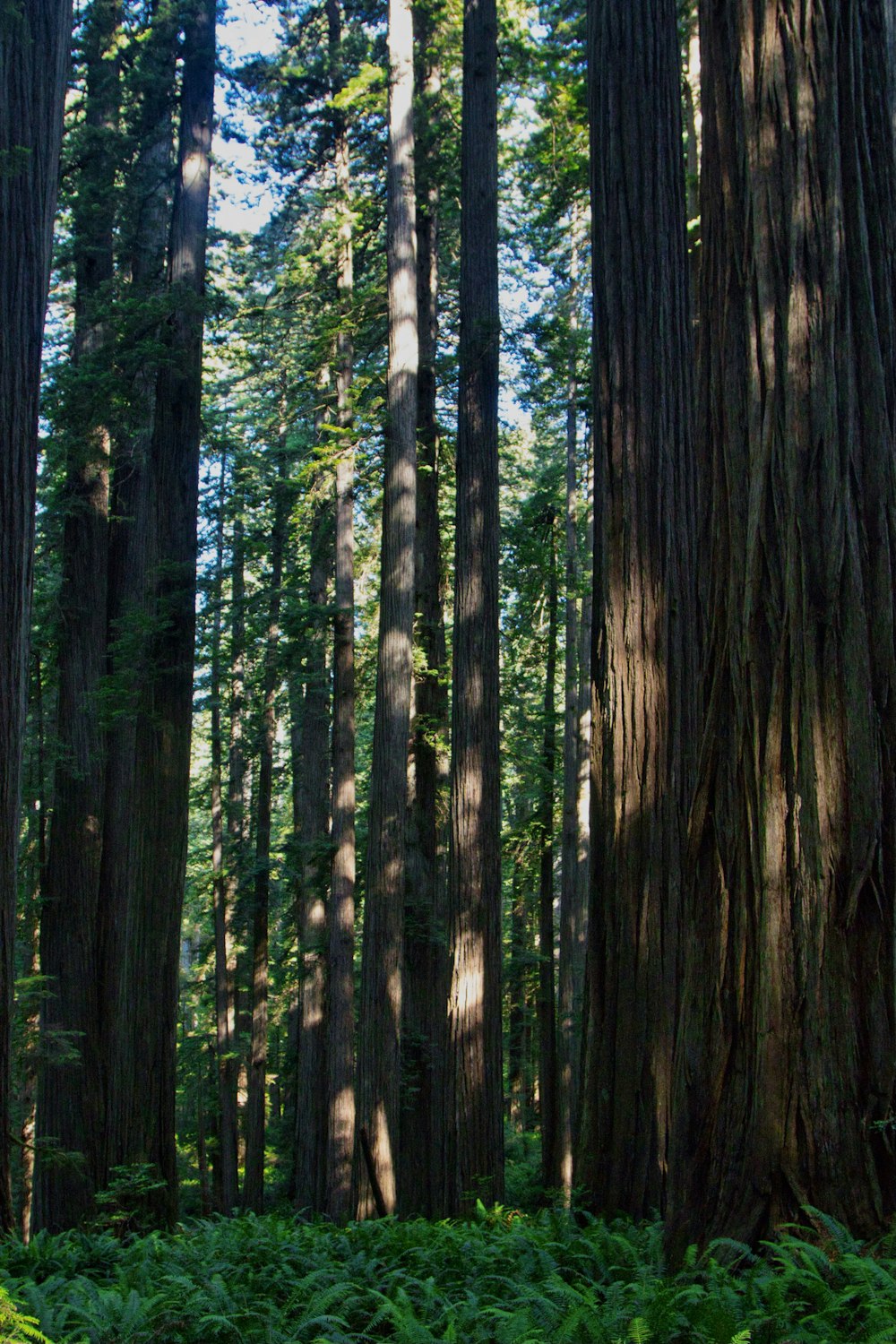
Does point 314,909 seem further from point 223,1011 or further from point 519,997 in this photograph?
point 519,997

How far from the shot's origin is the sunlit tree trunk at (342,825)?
16.9 m

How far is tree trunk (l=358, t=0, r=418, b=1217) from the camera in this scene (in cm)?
1384

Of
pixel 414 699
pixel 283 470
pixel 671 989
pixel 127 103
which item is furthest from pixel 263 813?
pixel 671 989

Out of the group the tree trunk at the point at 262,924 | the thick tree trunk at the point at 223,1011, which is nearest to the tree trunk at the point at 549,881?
the tree trunk at the point at 262,924

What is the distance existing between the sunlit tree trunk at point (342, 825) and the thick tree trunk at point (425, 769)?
36.7 inches

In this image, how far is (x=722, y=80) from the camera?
4906 mm

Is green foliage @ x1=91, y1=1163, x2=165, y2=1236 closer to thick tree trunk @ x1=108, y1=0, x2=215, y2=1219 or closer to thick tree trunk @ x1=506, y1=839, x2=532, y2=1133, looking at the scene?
thick tree trunk @ x1=108, y1=0, x2=215, y2=1219

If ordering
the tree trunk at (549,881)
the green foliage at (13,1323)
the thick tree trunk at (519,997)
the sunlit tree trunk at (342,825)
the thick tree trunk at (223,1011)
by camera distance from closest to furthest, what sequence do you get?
the green foliage at (13,1323) < the sunlit tree trunk at (342,825) < the tree trunk at (549,881) < the thick tree trunk at (519,997) < the thick tree trunk at (223,1011)

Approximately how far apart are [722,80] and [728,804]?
9.74 ft

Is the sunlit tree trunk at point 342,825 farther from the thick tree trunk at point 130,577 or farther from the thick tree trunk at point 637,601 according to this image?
the thick tree trunk at point 637,601

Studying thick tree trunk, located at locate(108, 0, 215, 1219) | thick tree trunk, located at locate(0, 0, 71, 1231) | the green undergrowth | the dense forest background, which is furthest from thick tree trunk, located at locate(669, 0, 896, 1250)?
thick tree trunk, located at locate(108, 0, 215, 1219)

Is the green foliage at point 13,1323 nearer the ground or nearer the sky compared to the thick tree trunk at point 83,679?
nearer the ground

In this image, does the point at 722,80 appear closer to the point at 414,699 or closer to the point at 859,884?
the point at 859,884

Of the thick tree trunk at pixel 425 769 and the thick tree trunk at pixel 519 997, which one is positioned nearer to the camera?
the thick tree trunk at pixel 425 769
